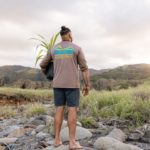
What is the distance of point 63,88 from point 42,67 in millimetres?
720

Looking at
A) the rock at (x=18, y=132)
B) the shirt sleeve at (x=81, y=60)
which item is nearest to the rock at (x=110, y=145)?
the shirt sleeve at (x=81, y=60)

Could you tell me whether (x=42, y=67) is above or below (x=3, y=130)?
above

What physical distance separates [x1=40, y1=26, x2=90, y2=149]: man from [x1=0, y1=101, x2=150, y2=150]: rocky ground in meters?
0.62

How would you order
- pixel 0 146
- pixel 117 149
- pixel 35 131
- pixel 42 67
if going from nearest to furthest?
pixel 117 149, pixel 42 67, pixel 0 146, pixel 35 131

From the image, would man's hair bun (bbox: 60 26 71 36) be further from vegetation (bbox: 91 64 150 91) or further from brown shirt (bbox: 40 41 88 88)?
vegetation (bbox: 91 64 150 91)

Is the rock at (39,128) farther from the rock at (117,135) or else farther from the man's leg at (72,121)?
the man's leg at (72,121)

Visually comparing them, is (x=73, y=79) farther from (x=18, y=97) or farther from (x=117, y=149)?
(x=18, y=97)

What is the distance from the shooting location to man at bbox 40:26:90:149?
816 centimetres

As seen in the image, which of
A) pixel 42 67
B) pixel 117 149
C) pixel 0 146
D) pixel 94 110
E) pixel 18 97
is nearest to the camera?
pixel 117 149

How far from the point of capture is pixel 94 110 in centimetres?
1220

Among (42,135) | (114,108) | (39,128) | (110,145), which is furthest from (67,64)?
(114,108)

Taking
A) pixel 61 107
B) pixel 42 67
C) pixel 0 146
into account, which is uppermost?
pixel 42 67

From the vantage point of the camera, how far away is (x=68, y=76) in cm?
815

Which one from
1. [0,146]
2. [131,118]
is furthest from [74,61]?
[131,118]
